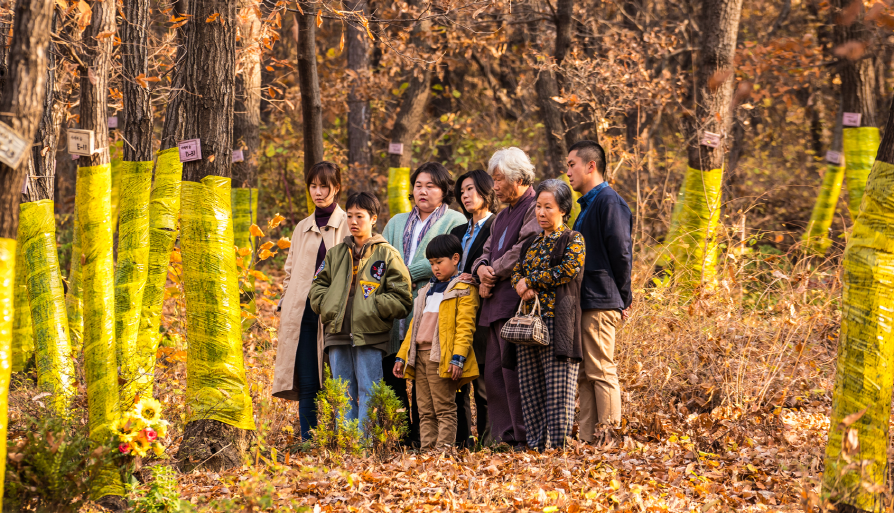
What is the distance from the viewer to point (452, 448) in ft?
17.6

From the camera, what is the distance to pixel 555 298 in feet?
16.4

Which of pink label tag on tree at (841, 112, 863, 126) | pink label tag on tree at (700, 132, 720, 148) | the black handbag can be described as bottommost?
the black handbag

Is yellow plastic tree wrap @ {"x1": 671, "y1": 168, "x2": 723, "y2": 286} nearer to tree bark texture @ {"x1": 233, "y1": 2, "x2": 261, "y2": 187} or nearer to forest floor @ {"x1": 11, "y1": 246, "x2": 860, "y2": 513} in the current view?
forest floor @ {"x1": 11, "y1": 246, "x2": 860, "y2": 513}

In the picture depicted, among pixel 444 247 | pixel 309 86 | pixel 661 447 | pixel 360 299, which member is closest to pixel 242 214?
pixel 309 86

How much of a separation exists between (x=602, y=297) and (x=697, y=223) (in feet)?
13.4

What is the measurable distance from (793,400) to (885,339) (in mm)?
3228

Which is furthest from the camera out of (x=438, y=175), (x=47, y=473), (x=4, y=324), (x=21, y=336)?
(x=21, y=336)

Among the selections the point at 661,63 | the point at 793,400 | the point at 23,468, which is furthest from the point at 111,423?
the point at 661,63

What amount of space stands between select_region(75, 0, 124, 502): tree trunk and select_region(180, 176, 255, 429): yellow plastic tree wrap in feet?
1.66

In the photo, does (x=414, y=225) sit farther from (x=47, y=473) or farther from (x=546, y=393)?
(x=47, y=473)

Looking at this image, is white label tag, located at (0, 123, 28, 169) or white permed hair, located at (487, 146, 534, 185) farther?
white permed hair, located at (487, 146, 534, 185)

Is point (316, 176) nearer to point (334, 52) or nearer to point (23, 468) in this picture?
point (23, 468)

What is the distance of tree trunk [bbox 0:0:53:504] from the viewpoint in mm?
3107

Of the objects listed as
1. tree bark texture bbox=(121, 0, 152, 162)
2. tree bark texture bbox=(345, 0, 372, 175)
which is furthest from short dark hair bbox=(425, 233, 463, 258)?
tree bark texture bbox=(345, 0, 372, 175)
